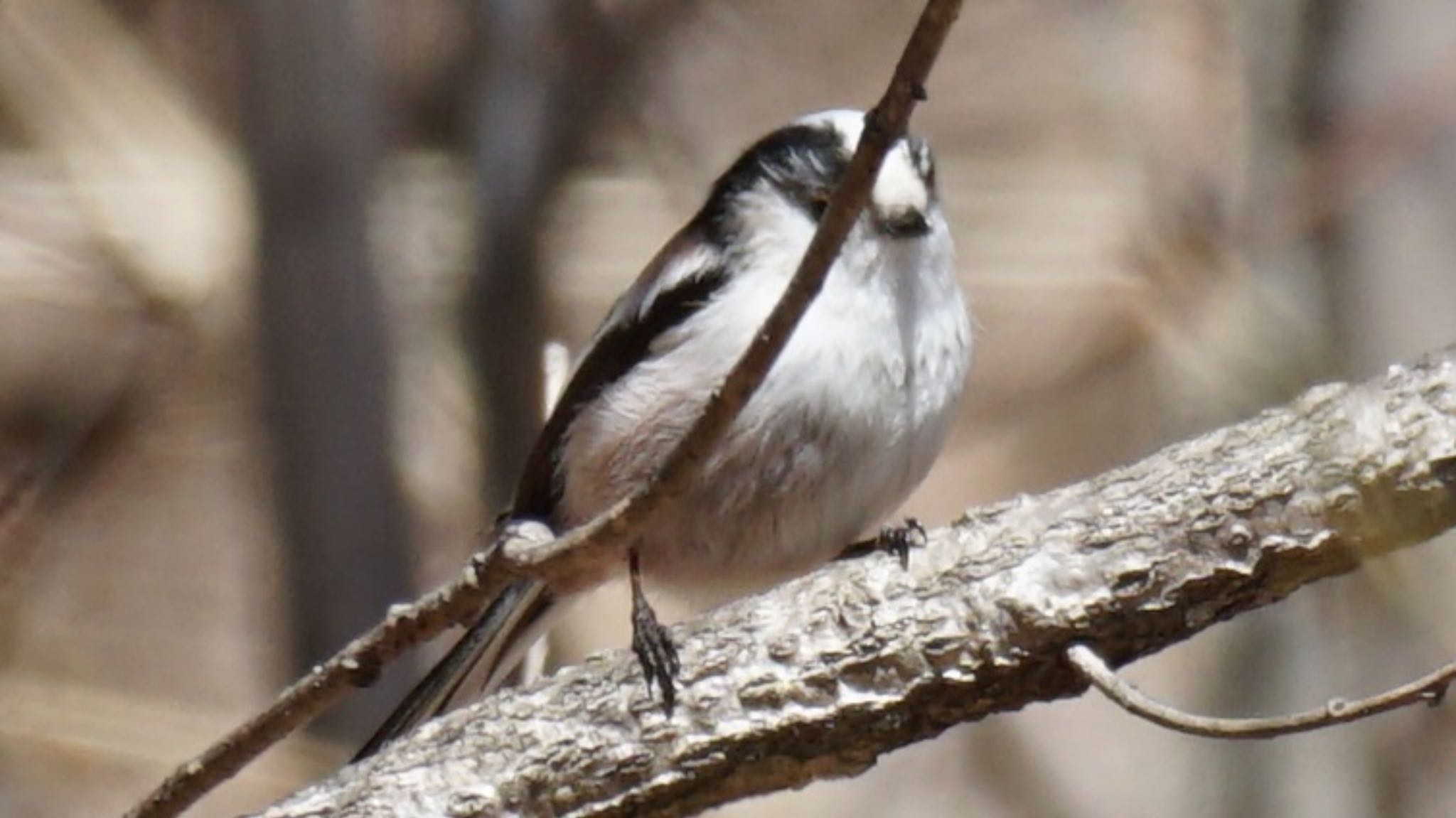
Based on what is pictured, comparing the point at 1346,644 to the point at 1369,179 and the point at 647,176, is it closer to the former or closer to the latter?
the point at 1369,179

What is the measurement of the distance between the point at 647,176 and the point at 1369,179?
2146mm

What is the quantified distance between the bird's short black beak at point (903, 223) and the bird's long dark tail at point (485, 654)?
69cm

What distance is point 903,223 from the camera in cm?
303

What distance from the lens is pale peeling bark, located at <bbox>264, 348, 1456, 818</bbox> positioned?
7.57 feet

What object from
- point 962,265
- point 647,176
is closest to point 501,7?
point 647,176

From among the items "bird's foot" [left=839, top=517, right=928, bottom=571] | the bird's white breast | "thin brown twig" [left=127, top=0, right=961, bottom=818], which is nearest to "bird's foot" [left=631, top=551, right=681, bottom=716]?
"thin brown twig" [left=127, top=0, right=961, bottom=818]

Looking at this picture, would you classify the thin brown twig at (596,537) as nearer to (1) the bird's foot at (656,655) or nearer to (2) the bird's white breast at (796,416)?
(1) the bird's foot at (656,655)

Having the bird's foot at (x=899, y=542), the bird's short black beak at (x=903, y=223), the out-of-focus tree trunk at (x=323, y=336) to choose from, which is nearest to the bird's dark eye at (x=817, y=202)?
the bird's short black beak at (x=903, y=223)

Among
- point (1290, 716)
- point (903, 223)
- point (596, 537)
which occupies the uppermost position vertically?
point (903, 223)

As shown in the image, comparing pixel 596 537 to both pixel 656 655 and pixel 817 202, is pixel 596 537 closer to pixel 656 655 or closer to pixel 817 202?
pixel 656 655

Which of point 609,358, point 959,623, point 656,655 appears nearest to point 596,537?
point 656,655

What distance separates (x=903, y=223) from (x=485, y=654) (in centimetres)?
86

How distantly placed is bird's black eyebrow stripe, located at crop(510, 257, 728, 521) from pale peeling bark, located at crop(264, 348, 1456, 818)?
74 cm

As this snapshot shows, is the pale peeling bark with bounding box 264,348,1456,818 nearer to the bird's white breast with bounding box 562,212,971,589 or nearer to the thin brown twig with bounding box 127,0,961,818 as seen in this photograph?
the thin brown twig with bounding box 127,0,961,818
